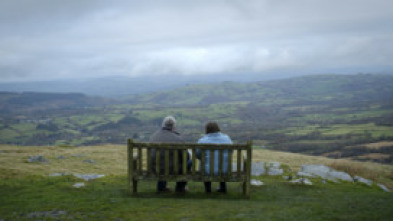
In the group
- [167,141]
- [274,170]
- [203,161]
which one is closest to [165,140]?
[167,141]

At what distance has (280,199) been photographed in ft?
35.2

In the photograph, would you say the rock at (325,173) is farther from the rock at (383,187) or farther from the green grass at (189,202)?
the green grass at (189,202)

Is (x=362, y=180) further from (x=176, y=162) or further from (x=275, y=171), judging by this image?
(x=176, y=162)

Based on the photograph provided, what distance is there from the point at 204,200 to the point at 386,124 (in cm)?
16078

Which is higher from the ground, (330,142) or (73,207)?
(73,207)

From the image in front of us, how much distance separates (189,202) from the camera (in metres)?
9.74

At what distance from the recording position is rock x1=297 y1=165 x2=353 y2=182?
1458 centimetres

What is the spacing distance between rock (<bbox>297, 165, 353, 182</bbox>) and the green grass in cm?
144

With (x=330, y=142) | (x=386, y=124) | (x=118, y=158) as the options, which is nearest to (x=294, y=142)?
(x=330, y=142)

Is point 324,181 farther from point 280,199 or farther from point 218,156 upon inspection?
point 218,156

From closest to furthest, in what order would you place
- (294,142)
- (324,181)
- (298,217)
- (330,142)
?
(298,217), (324,181), (330,142), (294,142)

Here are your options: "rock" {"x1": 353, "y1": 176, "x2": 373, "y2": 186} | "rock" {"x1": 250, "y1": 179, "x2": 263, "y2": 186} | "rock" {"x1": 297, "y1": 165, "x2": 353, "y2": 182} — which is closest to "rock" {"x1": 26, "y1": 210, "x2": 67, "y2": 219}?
"rock" {"x1": 250, "y1": 179, "x2": 263, "y2": 186}

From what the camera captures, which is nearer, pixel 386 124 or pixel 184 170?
pixel 184 170

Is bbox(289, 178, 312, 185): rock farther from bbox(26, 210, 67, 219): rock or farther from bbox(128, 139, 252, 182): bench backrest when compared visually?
bbox(26, 210, 67, 219): rock
